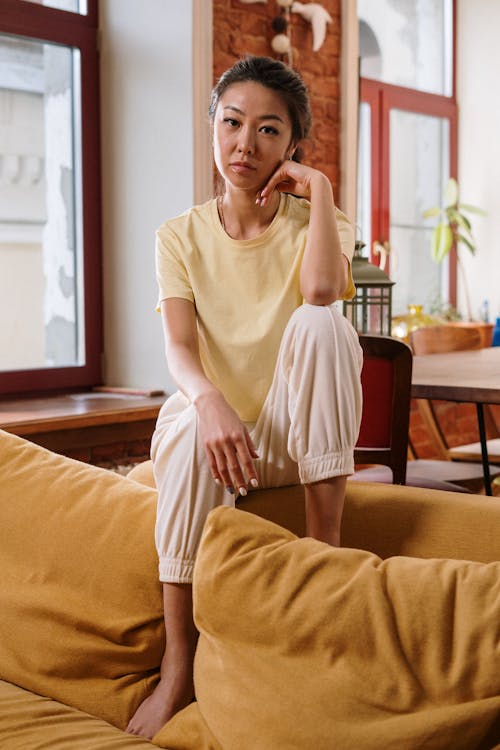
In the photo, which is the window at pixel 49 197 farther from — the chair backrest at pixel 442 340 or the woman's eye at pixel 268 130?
the woman's eye at pixel 268 130

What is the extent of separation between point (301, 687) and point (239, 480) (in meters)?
0.44

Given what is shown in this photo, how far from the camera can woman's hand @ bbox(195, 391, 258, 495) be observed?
159cm

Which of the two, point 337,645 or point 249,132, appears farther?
point 249,132

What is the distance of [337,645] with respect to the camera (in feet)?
3.98

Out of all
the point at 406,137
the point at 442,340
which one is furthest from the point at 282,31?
the point at 406,137

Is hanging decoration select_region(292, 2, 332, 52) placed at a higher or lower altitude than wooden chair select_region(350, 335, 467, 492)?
higher

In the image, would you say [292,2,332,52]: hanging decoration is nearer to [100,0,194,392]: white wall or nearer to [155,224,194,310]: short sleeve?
[100,0,194,392]: white wall

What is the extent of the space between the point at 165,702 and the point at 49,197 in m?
2.69

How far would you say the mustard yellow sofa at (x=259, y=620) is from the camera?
117 centimetres

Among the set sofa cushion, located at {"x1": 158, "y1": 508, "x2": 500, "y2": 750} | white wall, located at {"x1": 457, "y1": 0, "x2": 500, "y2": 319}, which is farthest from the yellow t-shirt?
white wall, located at {"x1": 457, "y1": 0, "x2": 500, "y2": 319}

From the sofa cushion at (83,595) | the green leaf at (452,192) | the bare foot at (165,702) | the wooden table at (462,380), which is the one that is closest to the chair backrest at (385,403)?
the wooden table at (462,380)

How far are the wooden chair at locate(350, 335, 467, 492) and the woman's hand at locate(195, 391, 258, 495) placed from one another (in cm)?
99

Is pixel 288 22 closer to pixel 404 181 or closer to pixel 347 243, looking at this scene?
pixel 404 181

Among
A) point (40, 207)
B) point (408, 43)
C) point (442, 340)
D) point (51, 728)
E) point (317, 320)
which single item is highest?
point (408, 43)
